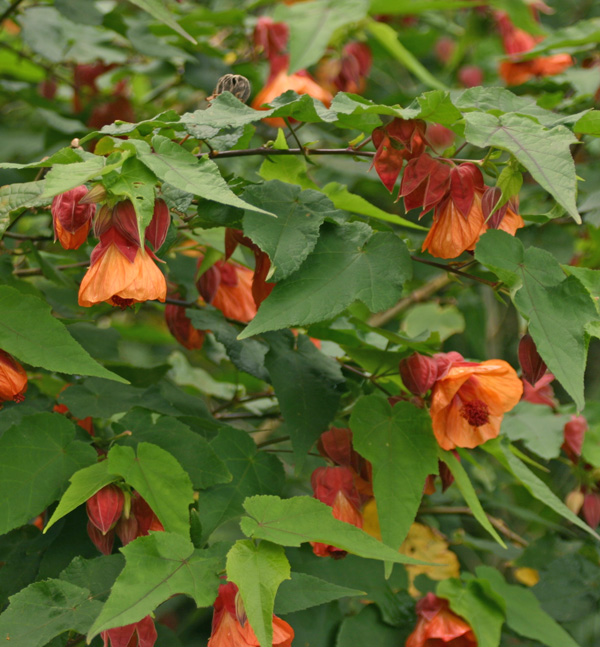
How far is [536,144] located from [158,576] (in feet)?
1.47

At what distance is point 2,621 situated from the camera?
1.82 ft

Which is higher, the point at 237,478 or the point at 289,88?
the point at 289,88

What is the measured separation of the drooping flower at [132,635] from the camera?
22.1 inches

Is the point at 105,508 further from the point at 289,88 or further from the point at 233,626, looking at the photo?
the point at 289,88

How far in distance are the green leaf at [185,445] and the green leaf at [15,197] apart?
0.76 feet

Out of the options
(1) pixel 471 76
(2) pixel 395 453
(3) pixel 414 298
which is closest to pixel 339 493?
(2) pixel 395 453

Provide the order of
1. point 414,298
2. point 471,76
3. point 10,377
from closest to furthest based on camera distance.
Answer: point 10,377
point 414,298
point 471,76

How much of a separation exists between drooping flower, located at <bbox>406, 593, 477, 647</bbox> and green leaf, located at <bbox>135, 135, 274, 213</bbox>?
53 cm

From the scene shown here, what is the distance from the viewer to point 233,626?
554 mm

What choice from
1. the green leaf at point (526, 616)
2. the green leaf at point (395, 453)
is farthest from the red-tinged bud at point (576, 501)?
the green leaf at point (395, 453)

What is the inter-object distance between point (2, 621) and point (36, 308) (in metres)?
0.25

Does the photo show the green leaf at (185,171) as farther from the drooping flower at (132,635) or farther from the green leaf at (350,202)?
the drooping flower at (132,635)

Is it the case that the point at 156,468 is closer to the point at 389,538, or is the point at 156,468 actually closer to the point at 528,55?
the point at 389,538

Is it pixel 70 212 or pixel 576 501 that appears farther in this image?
pixel 576 501
